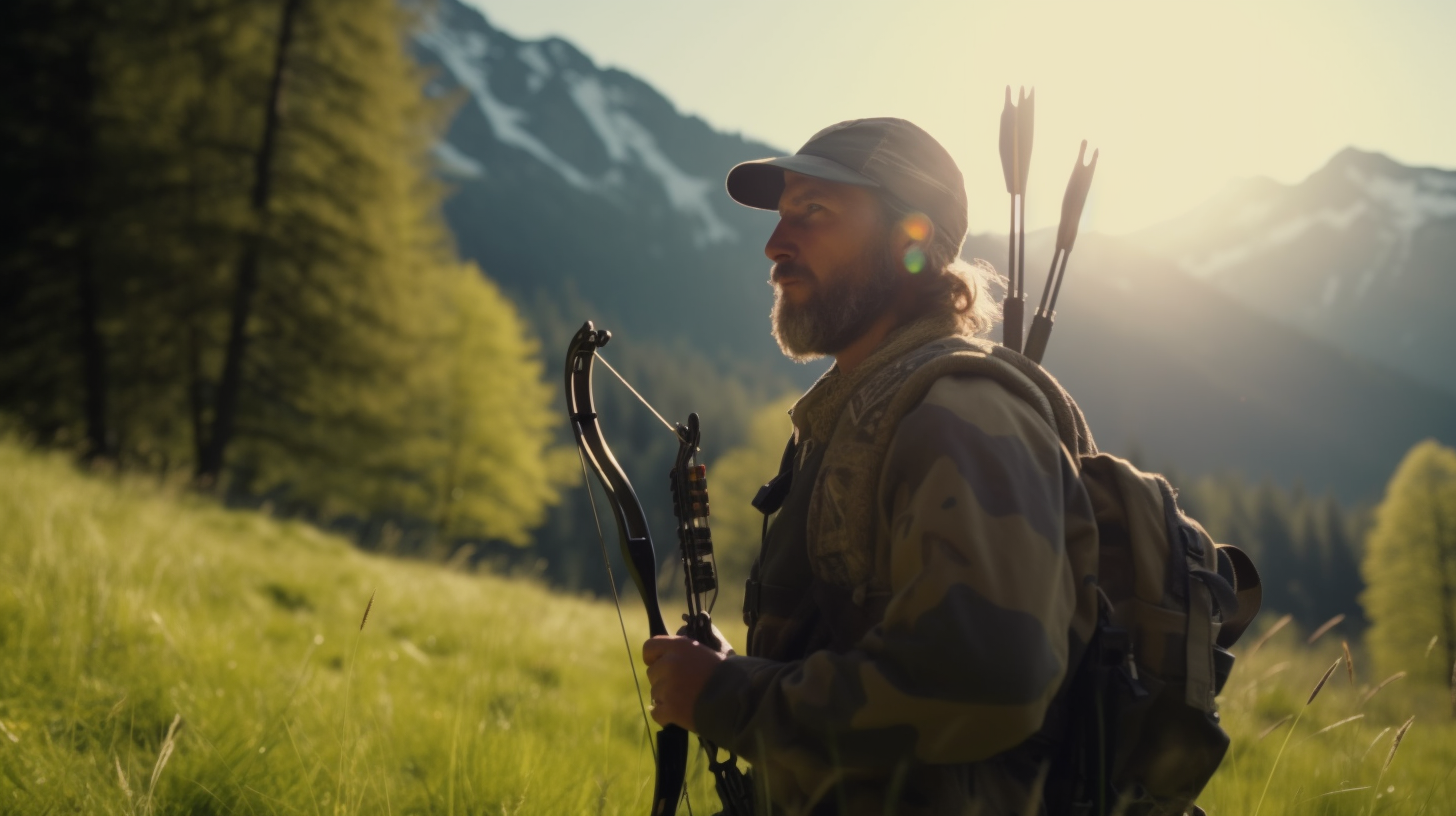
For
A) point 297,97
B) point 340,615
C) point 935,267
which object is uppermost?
point 297,97

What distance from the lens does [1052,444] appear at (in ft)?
5.03

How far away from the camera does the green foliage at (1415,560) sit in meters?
24.1

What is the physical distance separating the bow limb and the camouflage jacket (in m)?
0.36

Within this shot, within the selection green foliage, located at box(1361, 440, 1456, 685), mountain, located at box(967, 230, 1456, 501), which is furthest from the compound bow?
mountain, located at box(967, 230, 1456, 501)

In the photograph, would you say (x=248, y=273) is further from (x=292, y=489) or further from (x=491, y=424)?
(x=491, y=424)

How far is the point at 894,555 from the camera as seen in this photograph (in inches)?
58.4

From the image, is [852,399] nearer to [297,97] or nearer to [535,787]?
[535,787]

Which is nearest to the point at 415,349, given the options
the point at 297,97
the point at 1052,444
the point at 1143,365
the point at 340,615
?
the point at 297,97

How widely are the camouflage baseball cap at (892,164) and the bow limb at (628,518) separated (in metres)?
0.72

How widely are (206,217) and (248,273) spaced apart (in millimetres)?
1008

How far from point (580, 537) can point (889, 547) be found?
68812 millimetres

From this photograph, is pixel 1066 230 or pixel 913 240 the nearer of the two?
pixel 913 240

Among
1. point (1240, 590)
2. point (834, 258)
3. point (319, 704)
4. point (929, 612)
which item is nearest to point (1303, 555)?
point (1240, 590)

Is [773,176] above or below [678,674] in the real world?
above
